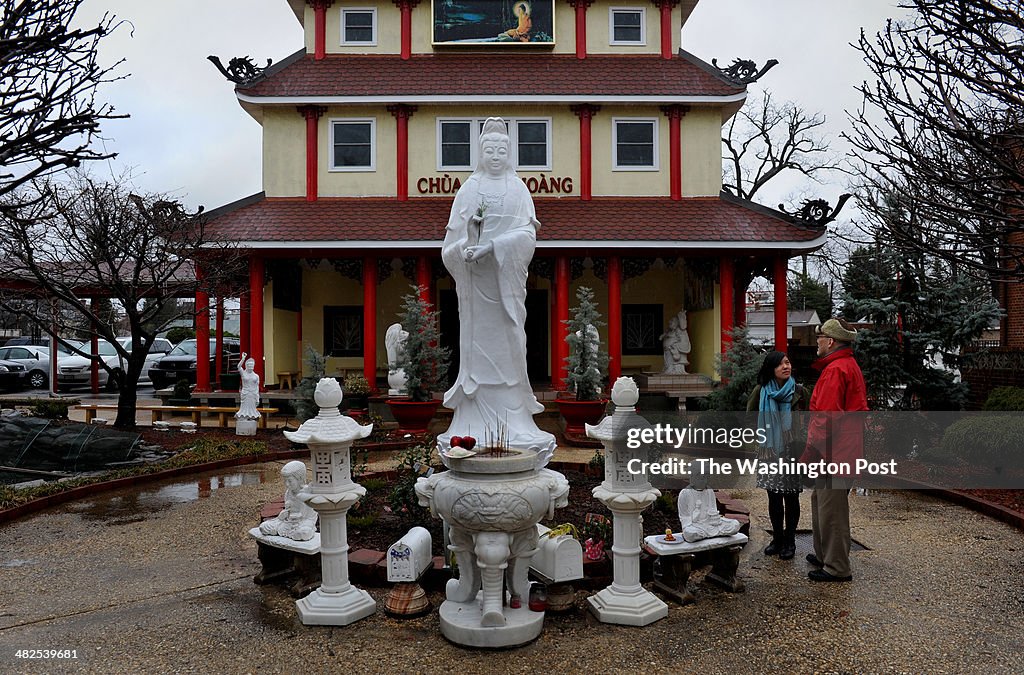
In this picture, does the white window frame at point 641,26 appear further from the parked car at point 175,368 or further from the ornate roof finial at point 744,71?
the parked car at point 175,368

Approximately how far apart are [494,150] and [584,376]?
21.0 feet

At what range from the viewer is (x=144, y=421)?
14.7 meters

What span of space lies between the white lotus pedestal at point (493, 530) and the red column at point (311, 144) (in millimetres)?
13450

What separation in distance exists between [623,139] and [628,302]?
419cm

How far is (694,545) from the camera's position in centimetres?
500

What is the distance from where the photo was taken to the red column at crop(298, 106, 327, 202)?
1636 cm

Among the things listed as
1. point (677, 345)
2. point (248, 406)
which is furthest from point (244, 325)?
point (677, 345)

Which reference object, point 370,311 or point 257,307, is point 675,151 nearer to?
point 370,311

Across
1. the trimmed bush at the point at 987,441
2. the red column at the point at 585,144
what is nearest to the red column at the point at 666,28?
the red column at the point at 585,144

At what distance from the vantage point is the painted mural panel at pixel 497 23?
55.3 feet

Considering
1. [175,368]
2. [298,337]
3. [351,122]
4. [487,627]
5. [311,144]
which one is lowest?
[487,627]

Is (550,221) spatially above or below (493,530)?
above

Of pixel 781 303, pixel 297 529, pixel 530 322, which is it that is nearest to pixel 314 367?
pixel 530 322

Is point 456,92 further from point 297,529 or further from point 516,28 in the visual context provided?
point 297,529
